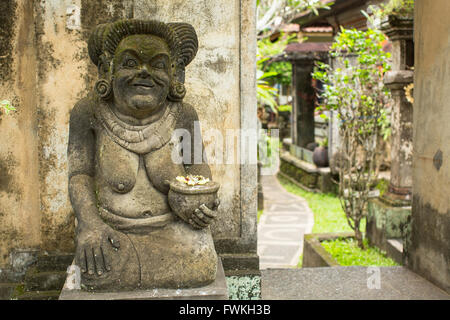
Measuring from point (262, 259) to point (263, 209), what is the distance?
318 cm

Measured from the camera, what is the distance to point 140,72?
282 cm

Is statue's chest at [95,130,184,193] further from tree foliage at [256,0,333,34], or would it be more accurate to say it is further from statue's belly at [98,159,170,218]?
tree foliage at [256,0,333,34]

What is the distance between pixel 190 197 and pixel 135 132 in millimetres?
540

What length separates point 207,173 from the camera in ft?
10.4

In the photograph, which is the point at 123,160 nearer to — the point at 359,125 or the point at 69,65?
the point at 69,65

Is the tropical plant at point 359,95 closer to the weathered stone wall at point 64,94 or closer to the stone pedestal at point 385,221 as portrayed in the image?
the stone pedestal at point 385,221

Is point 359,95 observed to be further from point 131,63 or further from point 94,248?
point 94,248

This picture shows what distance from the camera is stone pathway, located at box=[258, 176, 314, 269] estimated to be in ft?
23.6

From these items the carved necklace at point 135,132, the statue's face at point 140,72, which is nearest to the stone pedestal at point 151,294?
the carved necklace at point 135,132

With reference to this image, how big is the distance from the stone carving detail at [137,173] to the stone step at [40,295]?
122 centimetres

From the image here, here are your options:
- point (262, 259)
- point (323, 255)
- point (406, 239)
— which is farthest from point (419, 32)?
point (262, 259)

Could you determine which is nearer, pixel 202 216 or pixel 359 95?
pixel 202 216

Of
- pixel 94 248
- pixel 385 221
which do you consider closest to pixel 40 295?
pixel 94 248

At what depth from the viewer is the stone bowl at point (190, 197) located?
9.08 ft
